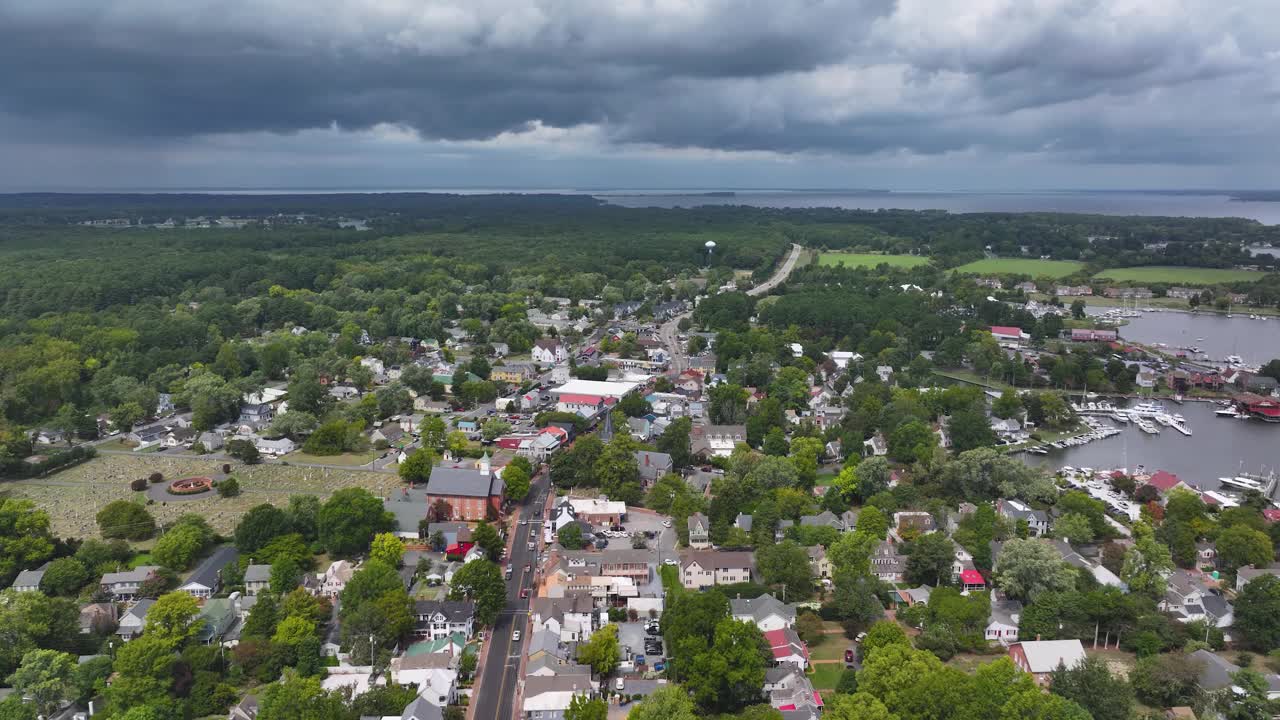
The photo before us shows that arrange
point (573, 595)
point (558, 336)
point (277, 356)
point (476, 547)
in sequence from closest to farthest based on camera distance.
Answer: point (573, 595) < point (476, 547) < point (277, 356) < point (558, 336)

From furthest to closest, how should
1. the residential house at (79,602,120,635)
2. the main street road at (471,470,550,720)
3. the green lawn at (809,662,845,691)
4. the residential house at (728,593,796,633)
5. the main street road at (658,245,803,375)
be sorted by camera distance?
1. the main street road at (658,245,803,375)
2. the residential house at (79,602,120,635)
3. the residential house at (728,593,796,633)
4. the green lawn at (809,662,845,691)
5. the main street road at (471,470,550,720)

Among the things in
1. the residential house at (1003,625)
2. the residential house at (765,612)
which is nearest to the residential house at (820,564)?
the residential house at (765,612)

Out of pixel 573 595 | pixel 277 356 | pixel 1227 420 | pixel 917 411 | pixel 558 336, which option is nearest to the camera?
pixel 573 595

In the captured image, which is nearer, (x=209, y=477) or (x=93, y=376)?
(x=209, y=477)

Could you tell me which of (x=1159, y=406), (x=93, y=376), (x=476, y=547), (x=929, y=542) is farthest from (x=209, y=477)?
(x=1159, y=406)

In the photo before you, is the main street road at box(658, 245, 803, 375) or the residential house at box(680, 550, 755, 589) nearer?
the residential house at box(680, 550, 755, 589)

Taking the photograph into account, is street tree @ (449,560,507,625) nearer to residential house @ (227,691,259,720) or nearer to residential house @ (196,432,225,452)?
residential house @ (227,691,259,720)

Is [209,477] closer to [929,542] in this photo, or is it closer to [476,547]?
[476,547]

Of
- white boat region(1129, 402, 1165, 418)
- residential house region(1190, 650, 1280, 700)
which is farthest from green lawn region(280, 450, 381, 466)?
white boat region(1129, 402, 1165, 418)

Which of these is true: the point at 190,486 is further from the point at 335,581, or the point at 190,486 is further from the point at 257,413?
the point at 335,581
